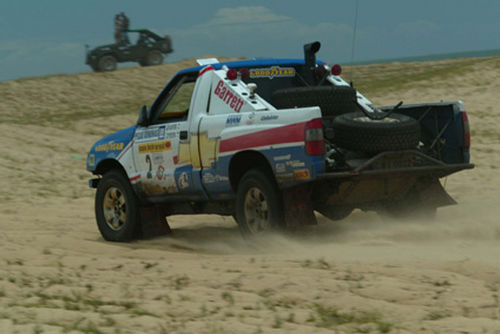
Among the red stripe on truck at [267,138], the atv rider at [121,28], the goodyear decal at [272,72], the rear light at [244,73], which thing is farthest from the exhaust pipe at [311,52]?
the atv rider at [121,28]

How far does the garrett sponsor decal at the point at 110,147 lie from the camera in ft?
29.8

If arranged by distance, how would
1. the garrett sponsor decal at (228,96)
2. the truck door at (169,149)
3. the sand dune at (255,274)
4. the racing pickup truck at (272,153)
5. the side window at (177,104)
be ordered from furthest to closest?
1. the side window at (177,104)
2. the truck door at (169,149)
3. the garrett sponsor decal at (228,96)
4. the racing pickup truck at (272,153)
5. the sand dune at (255,274)

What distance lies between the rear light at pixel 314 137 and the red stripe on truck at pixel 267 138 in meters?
0.05

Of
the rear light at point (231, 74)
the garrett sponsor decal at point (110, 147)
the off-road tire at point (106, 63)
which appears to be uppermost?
the off-road tire at point (106, 63)

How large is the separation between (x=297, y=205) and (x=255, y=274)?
1.38m

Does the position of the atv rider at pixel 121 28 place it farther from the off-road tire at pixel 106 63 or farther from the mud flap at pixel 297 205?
the mud flap at pixel 297 205

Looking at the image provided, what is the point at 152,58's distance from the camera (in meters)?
36.4

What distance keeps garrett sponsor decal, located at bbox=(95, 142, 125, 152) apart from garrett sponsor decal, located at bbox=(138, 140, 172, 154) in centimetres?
37

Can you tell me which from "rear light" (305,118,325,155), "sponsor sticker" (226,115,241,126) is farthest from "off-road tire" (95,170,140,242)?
"rear light" (305,118,325,155)

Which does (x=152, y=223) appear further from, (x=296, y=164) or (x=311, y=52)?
(x=296, y=164)

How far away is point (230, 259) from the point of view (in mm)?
6832

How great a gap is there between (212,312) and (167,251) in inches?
124

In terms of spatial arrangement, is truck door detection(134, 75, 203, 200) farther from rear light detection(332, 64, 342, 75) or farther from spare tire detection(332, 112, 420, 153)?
spare tire detection(332, 112, 420, 153)

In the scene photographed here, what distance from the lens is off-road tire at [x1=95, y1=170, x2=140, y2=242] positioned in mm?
8984
